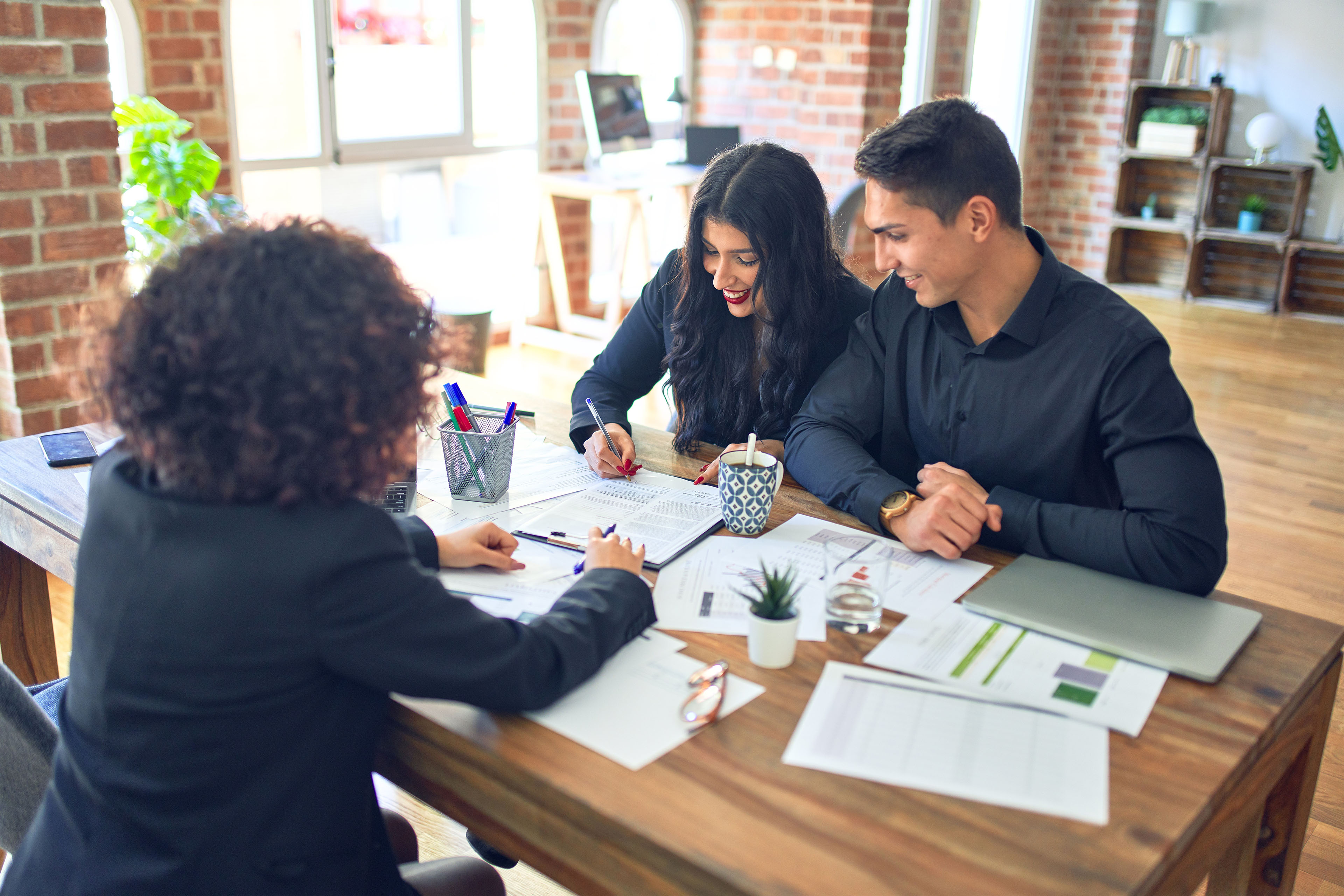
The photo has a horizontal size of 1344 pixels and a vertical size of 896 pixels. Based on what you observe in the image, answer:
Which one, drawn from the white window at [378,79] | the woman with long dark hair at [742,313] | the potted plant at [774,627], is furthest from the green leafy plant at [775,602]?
the white window at [378,79]

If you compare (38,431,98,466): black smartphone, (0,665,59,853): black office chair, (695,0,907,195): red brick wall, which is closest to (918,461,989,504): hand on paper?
(0,665,59,853): black office chair

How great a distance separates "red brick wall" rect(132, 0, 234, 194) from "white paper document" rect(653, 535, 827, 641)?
10.2 feet

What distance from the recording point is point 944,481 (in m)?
1.55

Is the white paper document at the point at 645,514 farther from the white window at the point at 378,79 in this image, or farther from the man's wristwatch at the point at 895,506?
the white window at the point at 378,79

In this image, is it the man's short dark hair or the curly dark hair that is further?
the man's short dark hair

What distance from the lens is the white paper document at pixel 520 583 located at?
1270 mm

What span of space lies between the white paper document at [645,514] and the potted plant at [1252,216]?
6361 mm

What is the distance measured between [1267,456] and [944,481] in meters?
3.32

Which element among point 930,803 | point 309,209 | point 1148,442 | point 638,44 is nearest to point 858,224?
point 638,44

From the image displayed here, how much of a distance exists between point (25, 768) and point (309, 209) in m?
3.47

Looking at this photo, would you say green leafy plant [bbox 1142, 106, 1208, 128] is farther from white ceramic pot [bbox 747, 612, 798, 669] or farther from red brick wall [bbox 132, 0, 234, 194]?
white ceramic pot [bbox 747, 612, 798, 669]

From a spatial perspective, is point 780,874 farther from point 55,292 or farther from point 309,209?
point 309,209

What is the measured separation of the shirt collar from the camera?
161 centimetres

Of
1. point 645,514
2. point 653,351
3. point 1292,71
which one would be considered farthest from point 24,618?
point 1292,71
